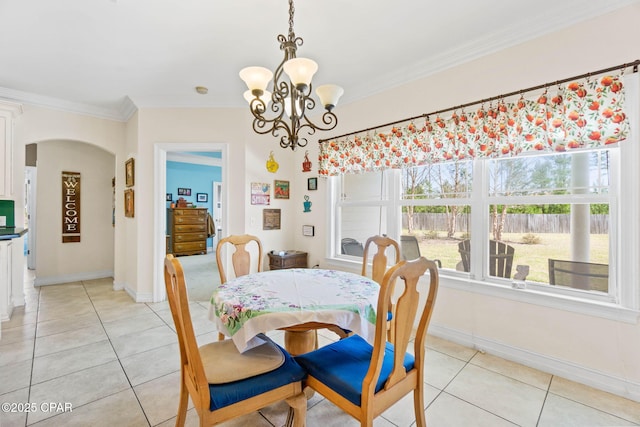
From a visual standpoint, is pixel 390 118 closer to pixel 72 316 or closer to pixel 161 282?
pixel 161 282

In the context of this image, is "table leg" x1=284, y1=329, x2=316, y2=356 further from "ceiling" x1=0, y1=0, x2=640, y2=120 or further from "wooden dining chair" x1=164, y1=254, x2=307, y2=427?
"ceiling" x1=0, y1=0, x2=640, y2=120

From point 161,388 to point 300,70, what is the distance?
2.26 m

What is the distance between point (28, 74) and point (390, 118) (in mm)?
3930

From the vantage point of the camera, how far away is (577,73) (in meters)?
2.08

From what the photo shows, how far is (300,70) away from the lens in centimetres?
167

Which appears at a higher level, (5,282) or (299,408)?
(5,282)

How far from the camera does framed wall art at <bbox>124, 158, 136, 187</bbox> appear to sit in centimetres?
394

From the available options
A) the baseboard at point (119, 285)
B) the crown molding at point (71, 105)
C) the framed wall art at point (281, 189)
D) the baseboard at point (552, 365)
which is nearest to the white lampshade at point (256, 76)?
the framed wall art at point (281, 189)

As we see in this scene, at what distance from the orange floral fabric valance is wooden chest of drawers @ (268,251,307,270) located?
1.54 meters

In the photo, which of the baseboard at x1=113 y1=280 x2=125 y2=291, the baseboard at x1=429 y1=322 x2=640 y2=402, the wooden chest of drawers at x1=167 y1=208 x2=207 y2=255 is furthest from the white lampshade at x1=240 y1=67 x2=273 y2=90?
the wooden chest of drawers at x1=167 y1=208 x2=207 y2=255

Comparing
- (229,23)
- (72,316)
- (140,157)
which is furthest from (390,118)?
(72,316)

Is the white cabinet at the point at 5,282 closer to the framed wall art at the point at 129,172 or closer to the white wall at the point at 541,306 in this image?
the framed wall art at the point at 129,172

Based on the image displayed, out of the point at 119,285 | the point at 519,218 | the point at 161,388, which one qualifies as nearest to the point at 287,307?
the point at 161,388

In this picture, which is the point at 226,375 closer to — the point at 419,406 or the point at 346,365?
the point at 346,365
